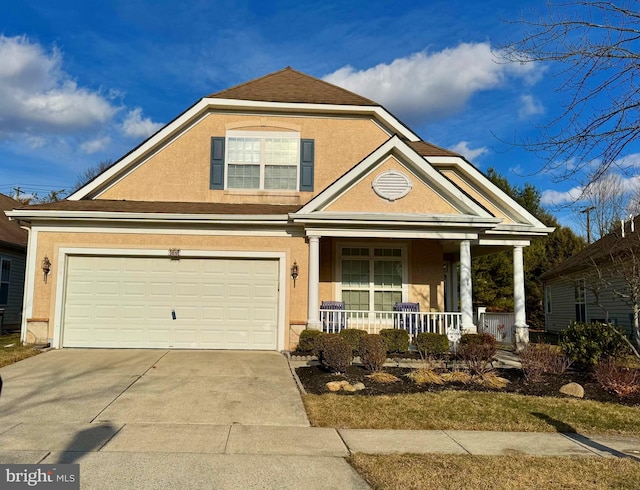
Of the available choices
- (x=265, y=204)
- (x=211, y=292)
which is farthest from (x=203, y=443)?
(x=265, y=204)

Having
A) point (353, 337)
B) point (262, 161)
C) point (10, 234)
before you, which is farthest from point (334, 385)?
point (10, 234)

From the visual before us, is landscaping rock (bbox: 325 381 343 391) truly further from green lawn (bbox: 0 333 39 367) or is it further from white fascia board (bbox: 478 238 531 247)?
white fascia board (bbox: 478 238 531 247)

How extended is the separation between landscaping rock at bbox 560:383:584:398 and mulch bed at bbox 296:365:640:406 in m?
0.10

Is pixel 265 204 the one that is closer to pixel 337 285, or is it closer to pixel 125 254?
pixel 337 285

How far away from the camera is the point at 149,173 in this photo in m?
13.3

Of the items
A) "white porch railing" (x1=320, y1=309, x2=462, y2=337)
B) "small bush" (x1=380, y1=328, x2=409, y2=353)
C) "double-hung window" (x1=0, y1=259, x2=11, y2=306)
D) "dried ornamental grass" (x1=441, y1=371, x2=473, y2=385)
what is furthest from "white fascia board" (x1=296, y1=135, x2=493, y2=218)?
"double-hung window" (x1=0, y1=259, x2=11, y2=306)

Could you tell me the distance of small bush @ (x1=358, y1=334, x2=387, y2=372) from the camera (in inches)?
360

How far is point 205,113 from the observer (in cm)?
1356

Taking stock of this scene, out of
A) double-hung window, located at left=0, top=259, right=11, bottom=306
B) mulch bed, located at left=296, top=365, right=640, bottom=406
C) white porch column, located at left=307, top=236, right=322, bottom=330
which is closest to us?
mulch bed, located at left=296, top=365, right=640, bottom=406

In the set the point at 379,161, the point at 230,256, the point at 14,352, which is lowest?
the point at 14,352

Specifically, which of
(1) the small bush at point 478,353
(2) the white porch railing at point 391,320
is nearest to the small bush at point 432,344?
(1) the small bush at point 478,353

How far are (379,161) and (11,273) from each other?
1423 centimetres

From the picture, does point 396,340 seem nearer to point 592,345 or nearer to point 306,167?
point 592,345

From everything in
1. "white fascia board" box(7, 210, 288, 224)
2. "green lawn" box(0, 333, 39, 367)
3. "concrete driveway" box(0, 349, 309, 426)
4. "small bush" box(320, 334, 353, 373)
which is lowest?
"concrete driveway" box(0, 349, 309, 426)
